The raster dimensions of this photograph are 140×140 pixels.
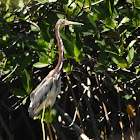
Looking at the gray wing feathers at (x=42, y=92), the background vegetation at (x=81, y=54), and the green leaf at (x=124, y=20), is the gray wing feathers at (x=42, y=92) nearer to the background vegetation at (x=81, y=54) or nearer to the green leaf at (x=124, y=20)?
the background vegetation at (x=81, y=54)

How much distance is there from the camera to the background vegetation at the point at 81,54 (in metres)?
2.77

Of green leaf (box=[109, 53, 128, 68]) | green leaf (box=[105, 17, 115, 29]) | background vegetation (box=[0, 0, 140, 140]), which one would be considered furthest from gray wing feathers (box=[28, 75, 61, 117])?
green leaf (box=[105, 17, 115, 29])

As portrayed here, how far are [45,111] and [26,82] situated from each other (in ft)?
0.98

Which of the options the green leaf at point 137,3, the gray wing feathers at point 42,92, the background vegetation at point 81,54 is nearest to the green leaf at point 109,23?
the background vegetation at point 81,54

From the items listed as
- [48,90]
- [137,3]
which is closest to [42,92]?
[48,90]

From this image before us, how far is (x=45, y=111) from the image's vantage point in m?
3.01

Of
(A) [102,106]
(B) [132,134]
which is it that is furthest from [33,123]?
(B) [132,134]

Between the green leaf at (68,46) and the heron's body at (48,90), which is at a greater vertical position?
the green leaf at (68,46)

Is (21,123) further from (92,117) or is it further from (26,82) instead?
(26,82)

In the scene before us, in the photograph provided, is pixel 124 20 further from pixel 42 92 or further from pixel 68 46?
pixel 42 92

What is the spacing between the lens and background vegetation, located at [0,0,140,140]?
2771 millimetres

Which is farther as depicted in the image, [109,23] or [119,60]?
[119,60]

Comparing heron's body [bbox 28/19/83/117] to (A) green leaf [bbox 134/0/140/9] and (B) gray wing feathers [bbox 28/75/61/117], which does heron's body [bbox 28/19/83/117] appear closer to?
(B) gray wing feathers [bbox 28/75/61/117]

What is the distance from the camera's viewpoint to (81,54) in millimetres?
2773
